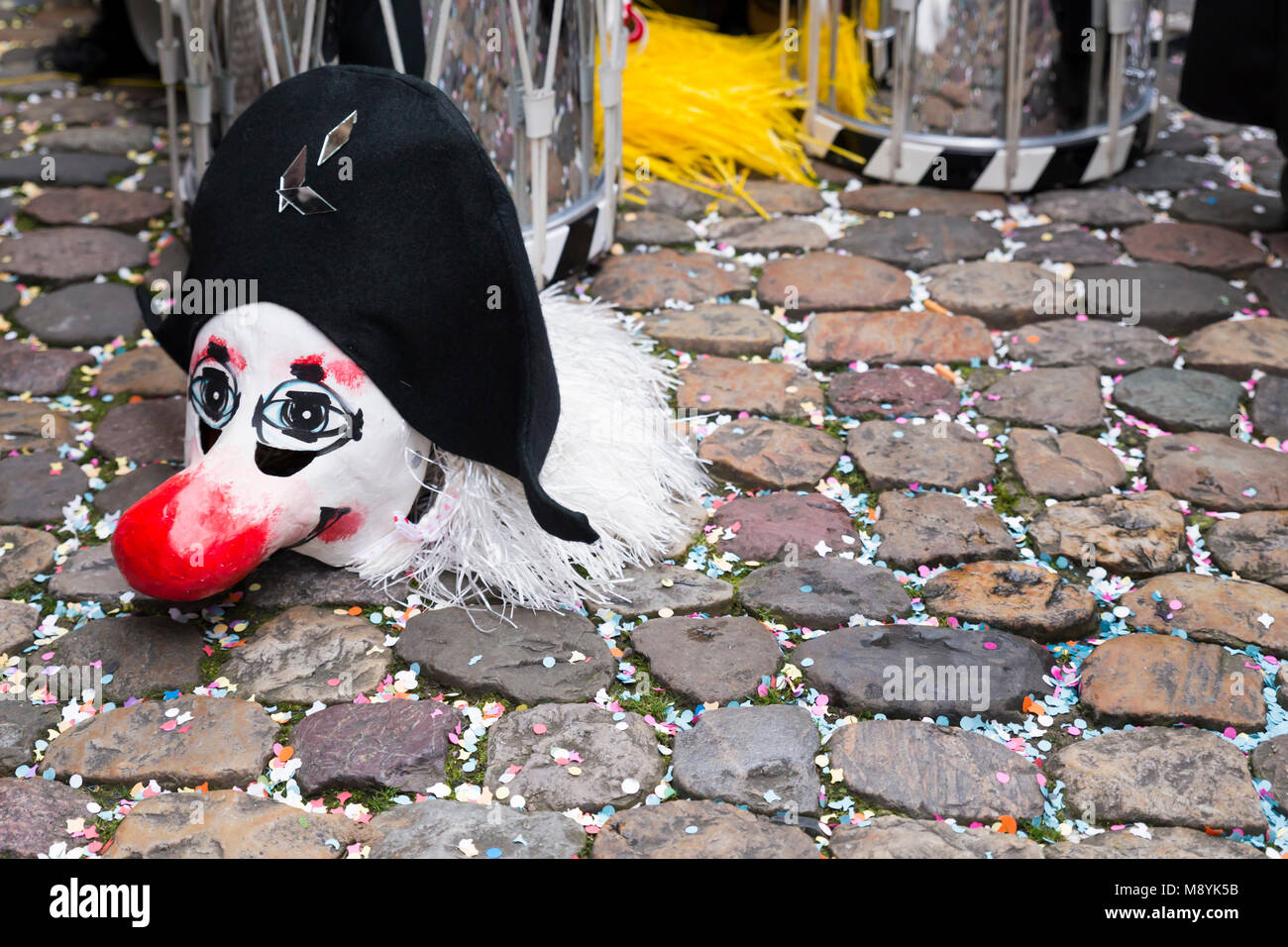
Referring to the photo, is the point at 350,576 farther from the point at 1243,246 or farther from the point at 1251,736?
the point at 1243,246

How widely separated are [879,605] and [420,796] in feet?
2.48

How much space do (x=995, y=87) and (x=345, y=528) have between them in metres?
2.08

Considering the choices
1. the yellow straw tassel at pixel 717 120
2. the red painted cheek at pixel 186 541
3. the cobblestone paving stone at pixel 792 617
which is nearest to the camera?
the cobblestone paving stone at pixel 792 617

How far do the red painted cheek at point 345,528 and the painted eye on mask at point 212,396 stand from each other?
0.22 meters

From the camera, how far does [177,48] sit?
9.72ft

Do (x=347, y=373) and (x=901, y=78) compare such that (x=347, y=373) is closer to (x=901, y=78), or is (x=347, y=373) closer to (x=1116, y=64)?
(x=901, y=78)

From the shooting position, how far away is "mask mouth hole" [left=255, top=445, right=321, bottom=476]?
1884 millimetres

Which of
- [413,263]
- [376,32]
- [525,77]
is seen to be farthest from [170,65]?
[413,263]

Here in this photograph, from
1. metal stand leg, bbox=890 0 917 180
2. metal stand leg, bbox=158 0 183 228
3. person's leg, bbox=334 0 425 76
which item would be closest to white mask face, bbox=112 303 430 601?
person's leg, bbox=334 0 425 76

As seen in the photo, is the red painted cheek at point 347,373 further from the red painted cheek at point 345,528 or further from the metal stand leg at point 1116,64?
the metal stand leg at point 1116,64

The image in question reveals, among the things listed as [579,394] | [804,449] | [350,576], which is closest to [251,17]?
[579,394]

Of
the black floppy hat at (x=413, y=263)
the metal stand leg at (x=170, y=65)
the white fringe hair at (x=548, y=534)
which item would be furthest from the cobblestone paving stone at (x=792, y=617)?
the black floppy hat at (x=413, y=263)

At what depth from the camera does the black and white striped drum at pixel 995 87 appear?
3164 mm

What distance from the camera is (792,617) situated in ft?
6.50
